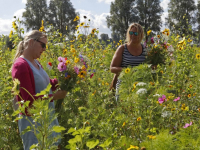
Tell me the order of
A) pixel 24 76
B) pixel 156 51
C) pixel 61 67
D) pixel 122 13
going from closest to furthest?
pixel 24 76, pixel 61 67, pixel 156 51, pixel 122 13

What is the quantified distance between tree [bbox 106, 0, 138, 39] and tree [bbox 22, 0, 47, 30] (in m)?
9.41

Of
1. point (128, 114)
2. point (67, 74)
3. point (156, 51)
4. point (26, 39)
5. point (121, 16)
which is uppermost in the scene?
point (121, 16)

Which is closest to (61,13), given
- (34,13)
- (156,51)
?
(34,13)

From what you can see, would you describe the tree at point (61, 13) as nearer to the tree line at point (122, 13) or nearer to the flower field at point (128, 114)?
the tree line at point (122, 13)

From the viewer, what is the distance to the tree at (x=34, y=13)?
29364 mm

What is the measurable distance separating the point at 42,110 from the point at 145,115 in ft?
3.36

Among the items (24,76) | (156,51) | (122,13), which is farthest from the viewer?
(122,13)

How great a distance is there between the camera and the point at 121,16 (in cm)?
2783

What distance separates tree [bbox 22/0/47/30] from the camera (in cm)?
2936

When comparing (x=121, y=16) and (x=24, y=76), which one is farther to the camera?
(x=121, y=16)

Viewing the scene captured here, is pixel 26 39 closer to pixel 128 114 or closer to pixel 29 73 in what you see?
pixel 29 73

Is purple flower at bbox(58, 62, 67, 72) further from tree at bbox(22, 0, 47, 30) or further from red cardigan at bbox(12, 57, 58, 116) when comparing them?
tree at bbox(22, 0, 47, 30)

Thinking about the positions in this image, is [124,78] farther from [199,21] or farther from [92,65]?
[199,21]

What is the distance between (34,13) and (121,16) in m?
12.0
